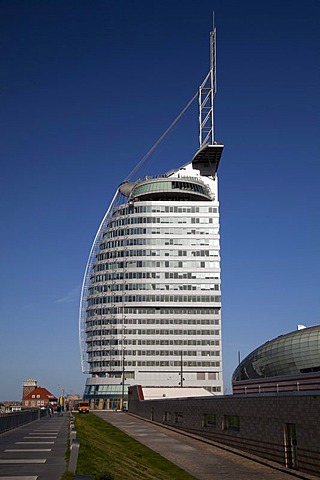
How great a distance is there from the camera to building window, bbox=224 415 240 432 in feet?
151

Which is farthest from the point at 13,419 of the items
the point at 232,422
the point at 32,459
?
the point at 32,459

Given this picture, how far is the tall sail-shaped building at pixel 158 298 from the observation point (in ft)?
543

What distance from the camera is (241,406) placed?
145ft

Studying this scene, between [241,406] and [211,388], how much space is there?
124580mm

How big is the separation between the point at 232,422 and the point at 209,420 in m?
8.33

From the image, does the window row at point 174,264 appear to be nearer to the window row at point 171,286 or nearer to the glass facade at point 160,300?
the glass facade at point 160,300

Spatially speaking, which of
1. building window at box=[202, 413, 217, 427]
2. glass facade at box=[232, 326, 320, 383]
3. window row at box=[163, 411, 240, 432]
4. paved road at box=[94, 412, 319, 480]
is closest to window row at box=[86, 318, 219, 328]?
glass facade at box=[232, 326, 320, 383]

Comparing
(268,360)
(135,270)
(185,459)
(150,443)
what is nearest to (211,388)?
(135,270)

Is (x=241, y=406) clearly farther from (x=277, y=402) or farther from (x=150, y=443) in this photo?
(x=150, y=443)

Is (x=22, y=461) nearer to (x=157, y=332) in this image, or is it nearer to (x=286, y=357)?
(x=286, y=357)

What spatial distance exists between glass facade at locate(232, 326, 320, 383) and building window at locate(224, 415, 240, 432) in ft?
86.6

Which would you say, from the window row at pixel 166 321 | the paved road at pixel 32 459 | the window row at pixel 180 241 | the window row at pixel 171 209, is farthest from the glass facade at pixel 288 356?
the window row at pixel 171 209

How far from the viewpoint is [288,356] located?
84.4 m

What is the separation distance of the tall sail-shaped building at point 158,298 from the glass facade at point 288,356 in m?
67.8
